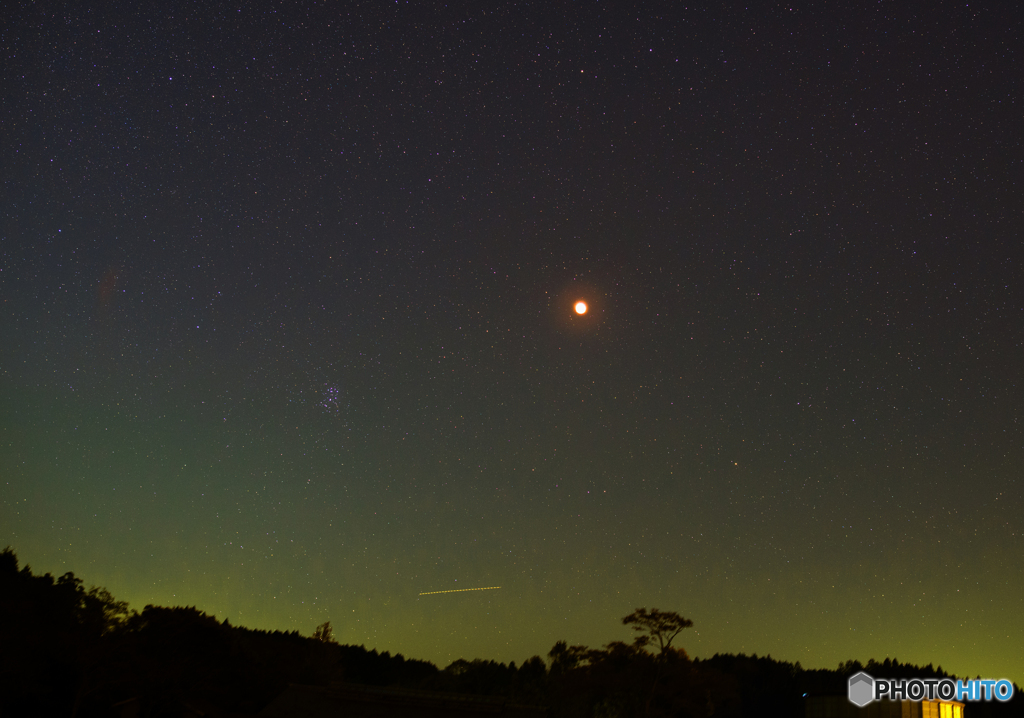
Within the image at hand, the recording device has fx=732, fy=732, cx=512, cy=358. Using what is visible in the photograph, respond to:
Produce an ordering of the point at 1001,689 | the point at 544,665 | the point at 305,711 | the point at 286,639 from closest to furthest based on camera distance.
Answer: the point at 1001,689
the point at 305,711
the point at 544,665
the point at 286,639

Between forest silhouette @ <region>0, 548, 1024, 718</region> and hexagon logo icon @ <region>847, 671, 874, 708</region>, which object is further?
forest silhouette @ <region>0, 548, 1024, 718</region>

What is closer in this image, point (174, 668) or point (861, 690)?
point (861, 690)

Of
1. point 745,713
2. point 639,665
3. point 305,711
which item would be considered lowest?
point 745,713

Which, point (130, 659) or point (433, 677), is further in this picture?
point (433, 677)

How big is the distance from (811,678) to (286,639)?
63.6 metres

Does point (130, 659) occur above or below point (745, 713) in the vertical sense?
above

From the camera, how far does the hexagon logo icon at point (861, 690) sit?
33812 mm

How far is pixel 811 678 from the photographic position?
88.8 metres

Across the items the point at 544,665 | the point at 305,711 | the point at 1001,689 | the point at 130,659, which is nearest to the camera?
the point at 1001,689

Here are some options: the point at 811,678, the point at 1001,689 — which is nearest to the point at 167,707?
the point at 1001,689

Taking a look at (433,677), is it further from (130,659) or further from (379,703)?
(379,703)

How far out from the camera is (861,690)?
3412cm

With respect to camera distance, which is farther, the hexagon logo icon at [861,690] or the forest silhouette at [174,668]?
the forest silhouette at [174,668]

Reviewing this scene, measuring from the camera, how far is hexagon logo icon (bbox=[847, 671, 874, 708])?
3381 cm
